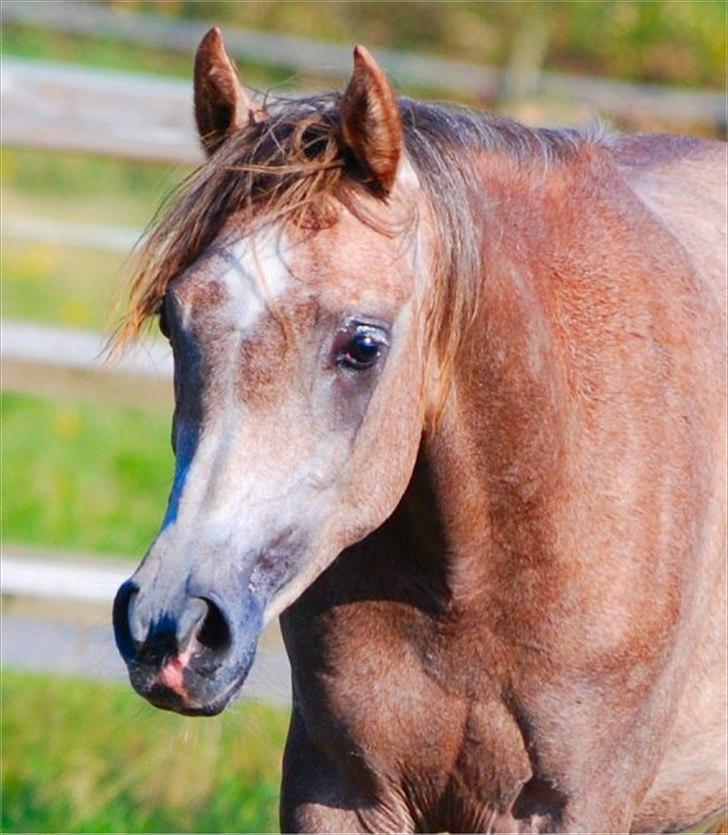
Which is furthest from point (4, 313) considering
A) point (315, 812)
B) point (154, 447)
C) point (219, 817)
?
point (315, 812)

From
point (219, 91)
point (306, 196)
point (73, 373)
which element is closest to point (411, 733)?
point (306, 196)

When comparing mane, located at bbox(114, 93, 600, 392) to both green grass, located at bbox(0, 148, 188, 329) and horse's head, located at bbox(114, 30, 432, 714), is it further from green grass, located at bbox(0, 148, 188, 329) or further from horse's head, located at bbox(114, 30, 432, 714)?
green grass, located at bbox(0, 148, 188, 329)

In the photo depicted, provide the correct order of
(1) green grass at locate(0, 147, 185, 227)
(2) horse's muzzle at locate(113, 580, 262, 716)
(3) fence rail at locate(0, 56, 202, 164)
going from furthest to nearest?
(1) green grass at locate(0, 147, 185, 227)
(3) fence rail at locate(0, 56, 202, 164)
(2) horse's muzzle at locate(113, 580, 262, 716)

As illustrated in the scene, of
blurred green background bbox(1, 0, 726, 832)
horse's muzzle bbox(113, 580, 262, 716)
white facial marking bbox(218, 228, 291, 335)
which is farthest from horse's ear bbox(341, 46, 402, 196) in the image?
horse's muzzle bbox(113, 580, 262, 716)

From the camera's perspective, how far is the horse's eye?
266cm

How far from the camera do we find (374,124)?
2.73m

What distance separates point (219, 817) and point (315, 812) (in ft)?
4.96

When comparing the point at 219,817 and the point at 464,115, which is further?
the point at 219,817

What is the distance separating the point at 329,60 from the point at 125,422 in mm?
6324

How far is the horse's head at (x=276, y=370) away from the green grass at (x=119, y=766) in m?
1.98

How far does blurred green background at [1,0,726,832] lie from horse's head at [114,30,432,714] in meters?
0.31

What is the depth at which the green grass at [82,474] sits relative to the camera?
7.29m

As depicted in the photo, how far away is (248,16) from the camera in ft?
55.1

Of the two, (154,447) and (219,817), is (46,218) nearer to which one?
(154,447)
